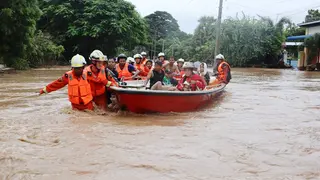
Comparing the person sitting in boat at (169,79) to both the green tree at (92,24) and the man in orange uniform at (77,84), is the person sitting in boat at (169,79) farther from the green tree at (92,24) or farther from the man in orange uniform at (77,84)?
the green tree at (92,24)

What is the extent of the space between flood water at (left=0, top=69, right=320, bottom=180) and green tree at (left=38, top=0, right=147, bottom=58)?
22671 millimetres

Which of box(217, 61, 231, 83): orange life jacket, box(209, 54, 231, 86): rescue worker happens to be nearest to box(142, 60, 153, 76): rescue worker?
box(209, 54, 231, 86): rescue worker

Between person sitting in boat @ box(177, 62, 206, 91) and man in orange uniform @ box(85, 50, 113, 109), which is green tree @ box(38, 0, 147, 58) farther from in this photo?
man in orange uniform @ box(85, 50, 113, 109)

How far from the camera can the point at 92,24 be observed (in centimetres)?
3177

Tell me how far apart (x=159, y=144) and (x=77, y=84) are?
2421mm

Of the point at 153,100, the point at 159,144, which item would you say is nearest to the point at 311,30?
the point at 153,100

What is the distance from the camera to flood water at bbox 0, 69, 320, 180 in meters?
4.27

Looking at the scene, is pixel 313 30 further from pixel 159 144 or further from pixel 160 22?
pixel 160 22

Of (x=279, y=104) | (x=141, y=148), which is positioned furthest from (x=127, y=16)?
(x=141, y=148)

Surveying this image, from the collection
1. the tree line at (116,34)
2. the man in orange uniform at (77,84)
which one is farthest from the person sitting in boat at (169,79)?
the tree line at (116,34)

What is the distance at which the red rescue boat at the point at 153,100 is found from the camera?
7.51m

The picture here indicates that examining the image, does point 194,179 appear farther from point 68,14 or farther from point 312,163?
point 68,14

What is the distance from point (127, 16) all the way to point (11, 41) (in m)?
13.8

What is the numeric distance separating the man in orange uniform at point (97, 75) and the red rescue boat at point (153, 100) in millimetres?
342
